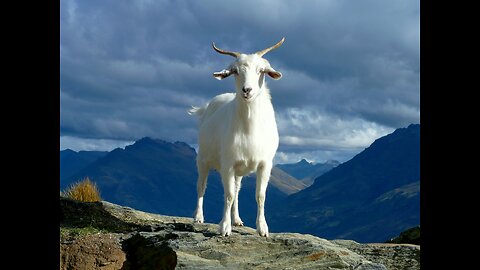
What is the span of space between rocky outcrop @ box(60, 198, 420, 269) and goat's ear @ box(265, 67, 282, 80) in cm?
238

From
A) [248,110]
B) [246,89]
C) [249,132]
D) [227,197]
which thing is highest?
[246,89]

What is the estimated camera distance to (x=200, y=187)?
34.3 feet

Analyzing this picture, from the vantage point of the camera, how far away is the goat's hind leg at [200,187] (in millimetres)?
10258

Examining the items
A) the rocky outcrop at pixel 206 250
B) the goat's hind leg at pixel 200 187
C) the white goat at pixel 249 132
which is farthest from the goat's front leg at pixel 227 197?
the goat's hind leg at pixel 200 187

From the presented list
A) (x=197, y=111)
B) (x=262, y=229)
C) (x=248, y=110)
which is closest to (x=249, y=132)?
(x=248, y=110)

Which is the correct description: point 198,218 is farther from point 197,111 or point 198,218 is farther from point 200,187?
point 197,111

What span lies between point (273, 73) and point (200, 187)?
3.33 metres

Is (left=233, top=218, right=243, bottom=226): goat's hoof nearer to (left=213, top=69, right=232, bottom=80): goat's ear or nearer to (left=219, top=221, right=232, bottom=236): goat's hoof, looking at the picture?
(left=219, top=221, right=232, bottom=236): goat's hoof

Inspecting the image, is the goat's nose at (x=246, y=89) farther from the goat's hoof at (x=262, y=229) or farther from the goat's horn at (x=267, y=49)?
the goat's hoof at (x=262, y=229)

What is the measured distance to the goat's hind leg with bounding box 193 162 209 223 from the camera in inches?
404

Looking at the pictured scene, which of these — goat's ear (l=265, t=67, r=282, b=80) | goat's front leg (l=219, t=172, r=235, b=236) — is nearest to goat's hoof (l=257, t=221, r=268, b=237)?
goat's front leg (l=219, t=172, r=235, b=236)

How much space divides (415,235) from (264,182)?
585 cm

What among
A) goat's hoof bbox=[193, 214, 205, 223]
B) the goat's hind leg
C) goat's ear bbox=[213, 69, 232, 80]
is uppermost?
goat's ear bbox=[213, 69, 232, 80]
